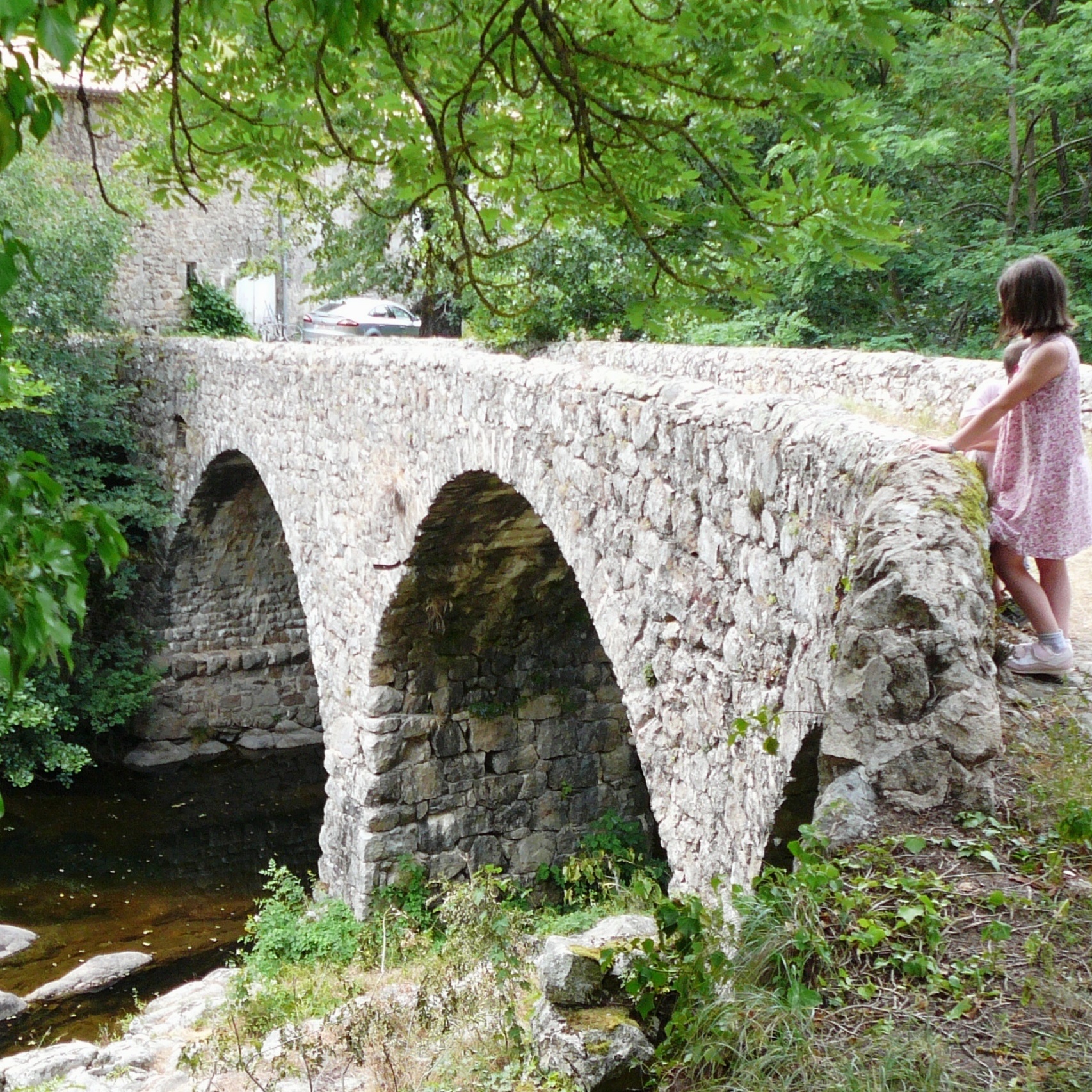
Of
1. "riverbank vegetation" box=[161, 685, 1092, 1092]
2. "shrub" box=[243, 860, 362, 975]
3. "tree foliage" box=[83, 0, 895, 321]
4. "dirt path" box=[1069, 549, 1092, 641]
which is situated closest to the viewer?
"riverbank vegetation" box=[161, 685, 1092, 1092]

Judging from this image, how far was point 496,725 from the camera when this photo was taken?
805 cm

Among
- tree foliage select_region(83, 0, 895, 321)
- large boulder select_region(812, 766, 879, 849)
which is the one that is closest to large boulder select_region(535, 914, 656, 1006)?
large boulder select_region(812, 766, 879, 849)

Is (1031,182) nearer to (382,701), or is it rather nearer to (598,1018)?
(382,701)

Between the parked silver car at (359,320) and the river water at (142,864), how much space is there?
317 inches

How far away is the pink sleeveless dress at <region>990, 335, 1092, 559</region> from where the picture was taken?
2.81m

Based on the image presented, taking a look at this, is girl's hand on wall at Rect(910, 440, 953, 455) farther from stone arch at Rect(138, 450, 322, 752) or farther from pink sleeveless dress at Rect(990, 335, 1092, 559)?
stone arch at Rect(138, 450, 322, 752)

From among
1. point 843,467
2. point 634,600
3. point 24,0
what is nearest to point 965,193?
point 634,600

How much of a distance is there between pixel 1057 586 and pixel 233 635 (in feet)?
39.1

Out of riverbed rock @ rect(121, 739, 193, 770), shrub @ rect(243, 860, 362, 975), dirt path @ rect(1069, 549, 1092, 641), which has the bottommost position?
shrub @ rect(243, 860, 362, 975)

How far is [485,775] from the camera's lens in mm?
8078

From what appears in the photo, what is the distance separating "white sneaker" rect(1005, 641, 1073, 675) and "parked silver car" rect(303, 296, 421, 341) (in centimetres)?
1632

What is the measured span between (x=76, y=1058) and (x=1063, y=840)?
20.3ft

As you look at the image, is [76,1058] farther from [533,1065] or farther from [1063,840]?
[1063,840]

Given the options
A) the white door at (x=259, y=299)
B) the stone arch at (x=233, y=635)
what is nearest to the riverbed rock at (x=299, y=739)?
the stone arch at (x=233, y=635)
